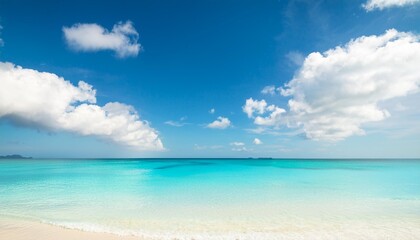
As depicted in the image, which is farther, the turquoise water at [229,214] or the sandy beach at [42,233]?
the turquoise water at [229,214]

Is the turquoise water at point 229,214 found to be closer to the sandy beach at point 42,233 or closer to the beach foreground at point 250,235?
the beach foreground at point 250,235

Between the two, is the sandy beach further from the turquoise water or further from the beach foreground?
the turquoise water

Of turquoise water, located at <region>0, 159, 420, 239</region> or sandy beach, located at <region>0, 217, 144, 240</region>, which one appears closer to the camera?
sandy beach, located at <region>0, 217, 144, 240</region>

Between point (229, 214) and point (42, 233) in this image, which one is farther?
point (229, 214)

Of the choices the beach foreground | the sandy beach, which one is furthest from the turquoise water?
the sandy beach

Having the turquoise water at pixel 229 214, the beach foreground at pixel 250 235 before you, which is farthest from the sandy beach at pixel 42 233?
the turquoise water at pixel 229 214

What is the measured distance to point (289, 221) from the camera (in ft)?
31.4

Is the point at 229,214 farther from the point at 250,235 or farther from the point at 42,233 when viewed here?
the point at 42,233

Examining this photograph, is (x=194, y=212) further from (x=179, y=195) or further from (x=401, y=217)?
(x=401, y=217)

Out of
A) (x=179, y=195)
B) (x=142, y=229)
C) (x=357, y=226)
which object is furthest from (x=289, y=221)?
(x=179, y=195)

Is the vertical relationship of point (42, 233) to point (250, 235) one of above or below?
above

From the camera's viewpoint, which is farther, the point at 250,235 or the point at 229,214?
the point at 229,214

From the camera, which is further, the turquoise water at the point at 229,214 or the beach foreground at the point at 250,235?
the turquoise water at the point at 229,214

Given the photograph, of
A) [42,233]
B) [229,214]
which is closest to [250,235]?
[229,214]
